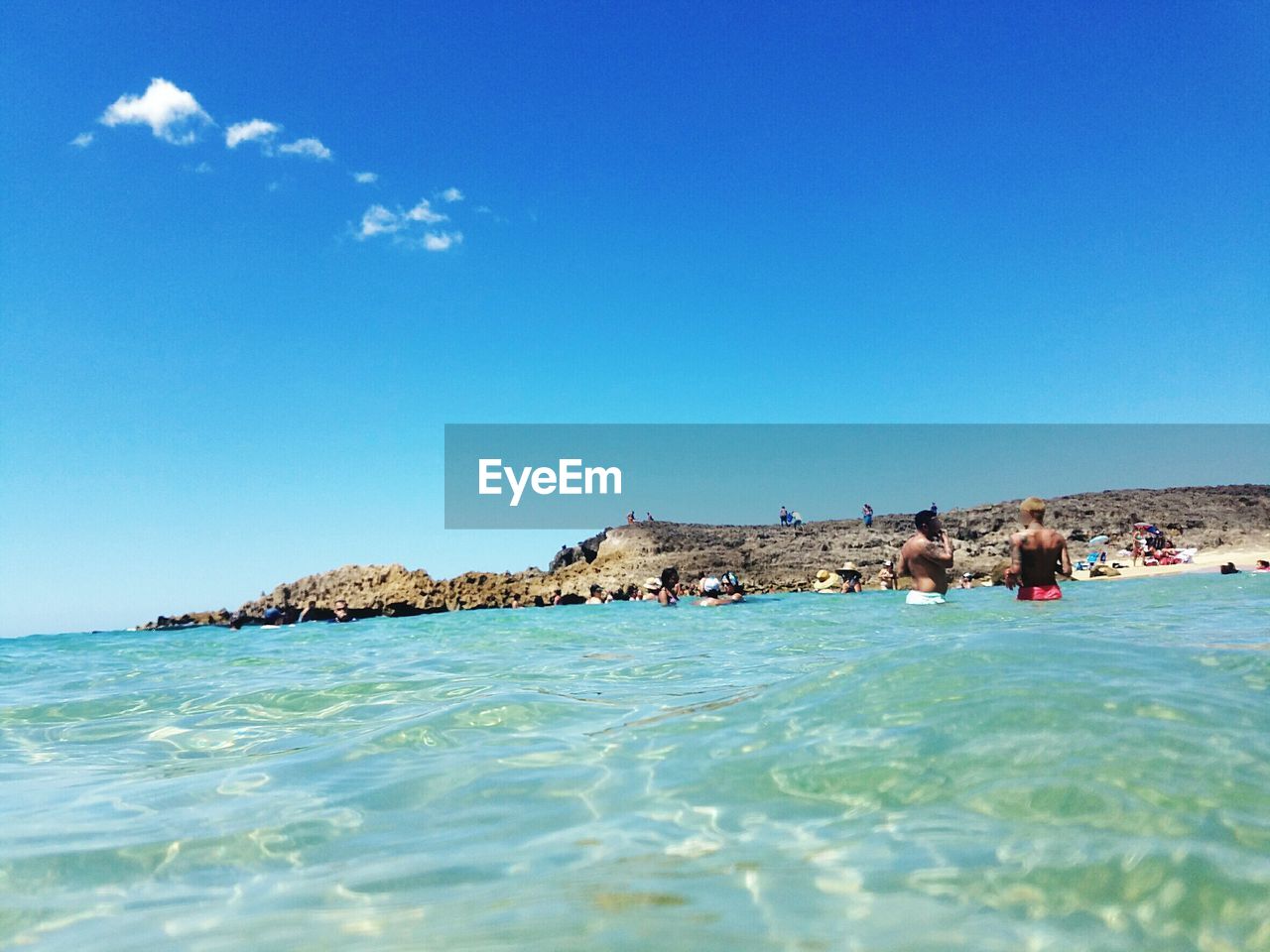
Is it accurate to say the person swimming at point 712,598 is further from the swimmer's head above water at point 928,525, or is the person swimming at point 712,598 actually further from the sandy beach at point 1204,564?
the sandy beach at point 1204,564

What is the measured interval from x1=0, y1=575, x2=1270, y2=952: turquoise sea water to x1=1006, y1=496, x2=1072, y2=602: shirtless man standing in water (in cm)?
594

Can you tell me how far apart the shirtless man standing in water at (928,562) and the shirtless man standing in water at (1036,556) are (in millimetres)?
1114

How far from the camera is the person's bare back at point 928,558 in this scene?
13097 mm

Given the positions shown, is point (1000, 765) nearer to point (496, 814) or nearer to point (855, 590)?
point (496, 814)

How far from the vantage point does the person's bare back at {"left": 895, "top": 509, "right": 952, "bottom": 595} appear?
13097 millimetres

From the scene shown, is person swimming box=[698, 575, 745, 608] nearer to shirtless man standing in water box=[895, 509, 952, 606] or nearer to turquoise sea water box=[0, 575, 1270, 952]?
shirtless man standing in water box=[895, 509, 952, 606]

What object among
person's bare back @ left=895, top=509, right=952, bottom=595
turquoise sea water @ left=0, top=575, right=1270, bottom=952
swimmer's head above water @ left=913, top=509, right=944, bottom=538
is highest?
swimmer's head above water @ left=913, top=509, right=944, bottom=538

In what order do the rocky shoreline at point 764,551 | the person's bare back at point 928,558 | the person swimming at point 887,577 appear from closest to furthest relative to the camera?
the person's bare back at point 928,558 < the person swimming at point 887,577 < the rocky shoreline at point 764,551

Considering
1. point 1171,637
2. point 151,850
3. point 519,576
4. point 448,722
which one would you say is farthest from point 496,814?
point 519,576

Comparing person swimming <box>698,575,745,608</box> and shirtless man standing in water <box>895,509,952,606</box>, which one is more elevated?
shirtless man standing in water <box>895,509,952,606</box>

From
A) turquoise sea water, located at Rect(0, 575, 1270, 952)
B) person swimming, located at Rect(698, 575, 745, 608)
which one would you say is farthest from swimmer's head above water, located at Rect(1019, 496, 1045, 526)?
person swimming, located at Rect(698, 575, 745, 608)

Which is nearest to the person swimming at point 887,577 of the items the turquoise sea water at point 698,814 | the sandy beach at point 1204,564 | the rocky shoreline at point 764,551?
the rocky shoreline at point 764,551

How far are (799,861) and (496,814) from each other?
118 cm

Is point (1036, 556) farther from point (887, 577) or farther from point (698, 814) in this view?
point (887, 577)
